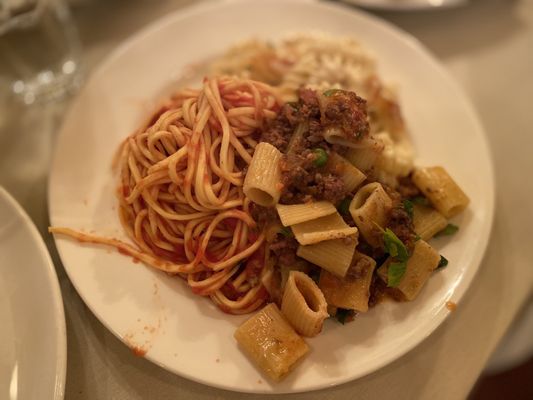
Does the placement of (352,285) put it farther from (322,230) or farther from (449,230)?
(449,230)

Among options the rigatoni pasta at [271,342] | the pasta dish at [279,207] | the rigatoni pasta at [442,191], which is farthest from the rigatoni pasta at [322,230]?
the rigatoni pasta at [442,191]

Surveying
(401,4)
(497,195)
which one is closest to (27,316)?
(497,195)

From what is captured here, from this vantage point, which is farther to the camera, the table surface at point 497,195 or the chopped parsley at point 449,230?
the chopped parsley at point 449,230

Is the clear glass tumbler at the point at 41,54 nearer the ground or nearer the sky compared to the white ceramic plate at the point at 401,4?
nearer the ground

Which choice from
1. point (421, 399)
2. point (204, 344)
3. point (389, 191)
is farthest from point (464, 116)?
point (204, 344)

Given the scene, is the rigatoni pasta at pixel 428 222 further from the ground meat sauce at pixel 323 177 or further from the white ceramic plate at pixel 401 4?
the white ceramic plate at pixel 401 4

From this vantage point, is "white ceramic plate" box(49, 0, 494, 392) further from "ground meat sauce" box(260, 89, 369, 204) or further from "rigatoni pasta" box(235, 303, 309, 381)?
"ground meat sauce" box(260, 89, 369, 204)
